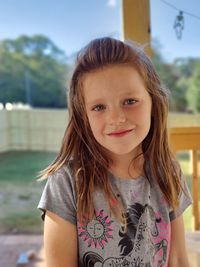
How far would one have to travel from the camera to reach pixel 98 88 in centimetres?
61

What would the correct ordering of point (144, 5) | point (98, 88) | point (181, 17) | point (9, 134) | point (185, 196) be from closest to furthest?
point (98, 88), point (185, 196), point (144, 5), point (181, 17), point (9, 134)

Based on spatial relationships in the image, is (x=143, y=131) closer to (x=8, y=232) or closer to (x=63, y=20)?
(x=63, y=20)

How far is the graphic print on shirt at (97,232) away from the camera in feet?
2.08

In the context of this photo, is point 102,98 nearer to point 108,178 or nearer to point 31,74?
point 108,178

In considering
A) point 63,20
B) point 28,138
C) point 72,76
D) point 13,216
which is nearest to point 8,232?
point 13,216

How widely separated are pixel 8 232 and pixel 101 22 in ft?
4.11

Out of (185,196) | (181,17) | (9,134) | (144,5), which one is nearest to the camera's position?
(185,196)

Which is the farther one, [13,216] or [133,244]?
[13,216]

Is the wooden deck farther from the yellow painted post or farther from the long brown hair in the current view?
the yellow painted post

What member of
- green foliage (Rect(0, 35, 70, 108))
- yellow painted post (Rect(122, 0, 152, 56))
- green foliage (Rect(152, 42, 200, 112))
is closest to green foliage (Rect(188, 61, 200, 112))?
green foliage (Rect(152, 42, 200, 112))

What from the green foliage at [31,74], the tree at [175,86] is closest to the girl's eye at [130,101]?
the green foliage at [31,74]

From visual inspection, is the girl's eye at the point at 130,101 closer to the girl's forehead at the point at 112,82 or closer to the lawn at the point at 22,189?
the girl's forehead at the point at 112,82

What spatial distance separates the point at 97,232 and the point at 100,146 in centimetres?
19

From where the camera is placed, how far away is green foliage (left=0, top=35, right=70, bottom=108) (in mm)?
1335
